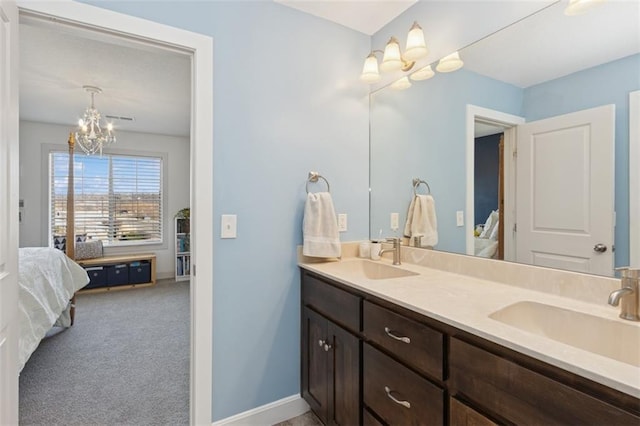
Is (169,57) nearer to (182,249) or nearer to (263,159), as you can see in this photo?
(263,159)

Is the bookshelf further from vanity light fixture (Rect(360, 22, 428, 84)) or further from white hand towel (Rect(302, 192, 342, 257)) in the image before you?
vanity light fixture (Rect(360, 22, 428, 84))

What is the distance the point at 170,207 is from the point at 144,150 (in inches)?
39.6

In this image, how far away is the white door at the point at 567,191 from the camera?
1135 millimetres

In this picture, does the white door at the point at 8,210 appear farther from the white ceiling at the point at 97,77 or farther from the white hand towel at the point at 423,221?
the white hand towel at the point at 423,221

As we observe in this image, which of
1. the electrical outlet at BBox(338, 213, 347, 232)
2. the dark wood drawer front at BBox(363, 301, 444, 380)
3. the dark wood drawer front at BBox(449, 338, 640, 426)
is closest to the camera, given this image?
the dark wood drawer front at BBox(449, 338, 640, 426)

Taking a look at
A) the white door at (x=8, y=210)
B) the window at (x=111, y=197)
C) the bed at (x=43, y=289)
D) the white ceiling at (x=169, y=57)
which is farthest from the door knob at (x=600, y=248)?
the window at (x=111, y=197)

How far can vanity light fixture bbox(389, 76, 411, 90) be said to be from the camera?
1.93 metres

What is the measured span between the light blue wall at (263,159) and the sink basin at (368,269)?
0.93 feet

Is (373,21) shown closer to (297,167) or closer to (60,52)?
(297,167)

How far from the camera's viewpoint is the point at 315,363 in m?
1.72

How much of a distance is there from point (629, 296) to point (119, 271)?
212 inches

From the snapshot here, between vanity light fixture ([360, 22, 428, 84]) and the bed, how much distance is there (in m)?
2.57

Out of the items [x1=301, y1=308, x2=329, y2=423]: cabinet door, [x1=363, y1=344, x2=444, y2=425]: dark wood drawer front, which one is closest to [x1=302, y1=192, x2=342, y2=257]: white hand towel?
[x1=301, y1=308, x2=329, y2=423]: cabinet door

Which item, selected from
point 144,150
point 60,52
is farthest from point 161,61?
point 144,150
